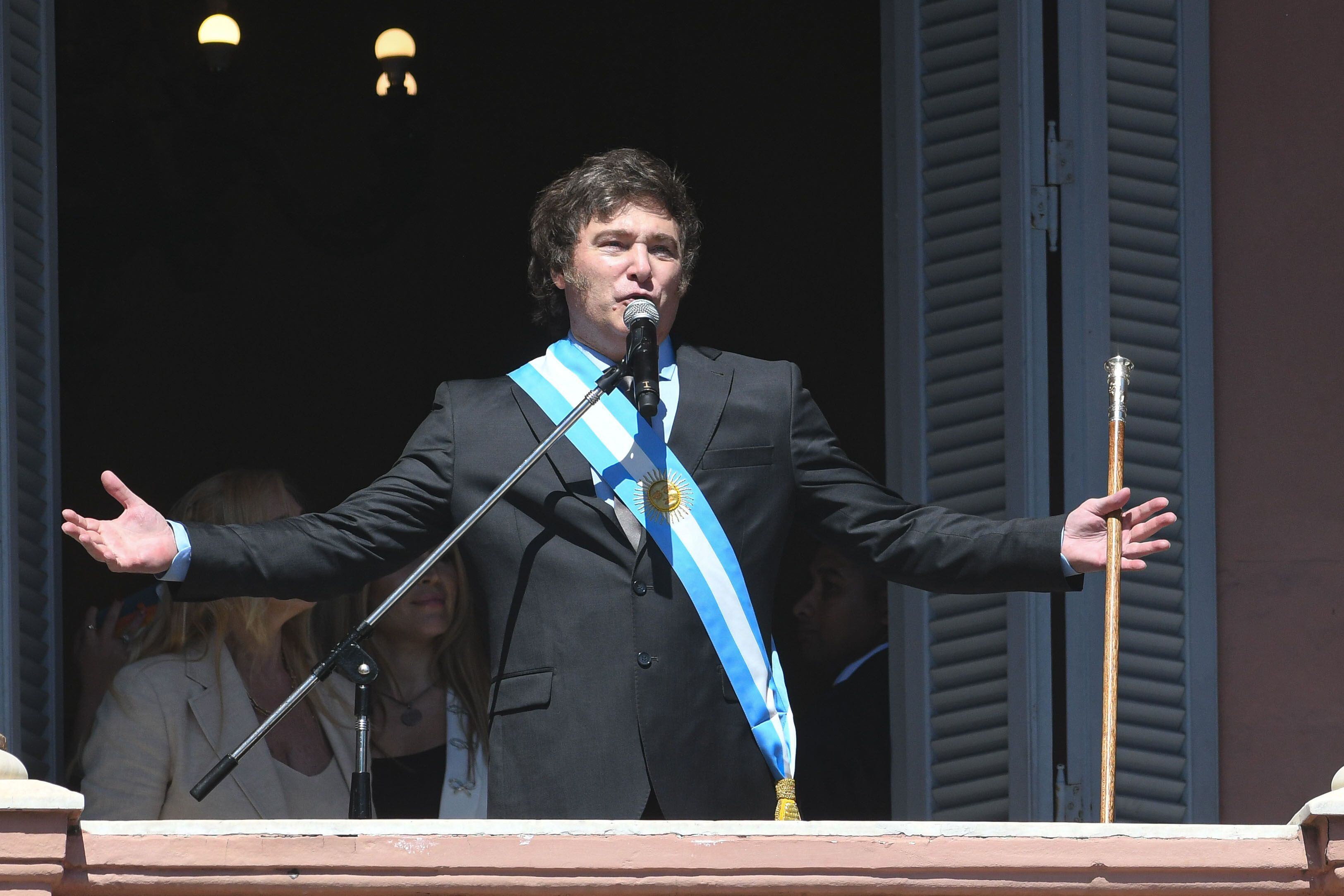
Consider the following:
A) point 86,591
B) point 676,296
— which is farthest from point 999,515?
point 86,591

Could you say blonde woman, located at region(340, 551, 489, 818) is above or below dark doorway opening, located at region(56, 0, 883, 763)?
below

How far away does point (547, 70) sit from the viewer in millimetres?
7574

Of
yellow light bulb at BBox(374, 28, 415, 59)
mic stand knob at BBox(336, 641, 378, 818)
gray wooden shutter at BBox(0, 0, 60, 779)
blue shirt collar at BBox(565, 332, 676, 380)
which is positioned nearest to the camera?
mic stand knob at BBox(336, 641, 378, 818)

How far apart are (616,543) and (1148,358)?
1.24 meters

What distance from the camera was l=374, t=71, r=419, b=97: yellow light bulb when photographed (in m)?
7.39

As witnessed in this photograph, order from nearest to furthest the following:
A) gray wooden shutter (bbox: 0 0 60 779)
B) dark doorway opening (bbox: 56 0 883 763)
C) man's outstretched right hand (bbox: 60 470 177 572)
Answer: man's outstretched right hand (bbox: 60 470 177 572)
gray wooden shutter (bbox: 0 0 60 779)
dark doorway opening (bbox: 56 0 883 763)

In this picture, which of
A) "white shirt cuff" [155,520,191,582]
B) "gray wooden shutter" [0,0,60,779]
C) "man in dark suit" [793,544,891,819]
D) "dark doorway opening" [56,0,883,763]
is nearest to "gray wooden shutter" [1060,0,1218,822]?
"man in dark suit" [793,544,891,819]

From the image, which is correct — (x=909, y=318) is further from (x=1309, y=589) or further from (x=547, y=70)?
(x=547, y=70)

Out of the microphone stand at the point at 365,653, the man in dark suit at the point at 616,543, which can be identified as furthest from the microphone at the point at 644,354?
the man in dark suit at the point at 616,543

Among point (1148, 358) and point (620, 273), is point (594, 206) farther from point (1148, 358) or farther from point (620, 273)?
point (1148, 358)

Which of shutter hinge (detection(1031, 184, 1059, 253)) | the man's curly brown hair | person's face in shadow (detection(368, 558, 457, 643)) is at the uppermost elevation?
shutter hinge (detection(1031, 184, 1059, 253))

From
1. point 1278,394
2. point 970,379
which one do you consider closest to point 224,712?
point 970,379

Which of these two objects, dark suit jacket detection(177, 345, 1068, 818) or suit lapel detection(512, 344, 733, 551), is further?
suit lapel detection(512, 344, 733, 551)

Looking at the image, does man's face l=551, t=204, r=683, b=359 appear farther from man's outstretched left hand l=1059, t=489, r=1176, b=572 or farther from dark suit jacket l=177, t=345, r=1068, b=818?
man's outstretched left hand l=1059, t=489, r=1176, b=572
